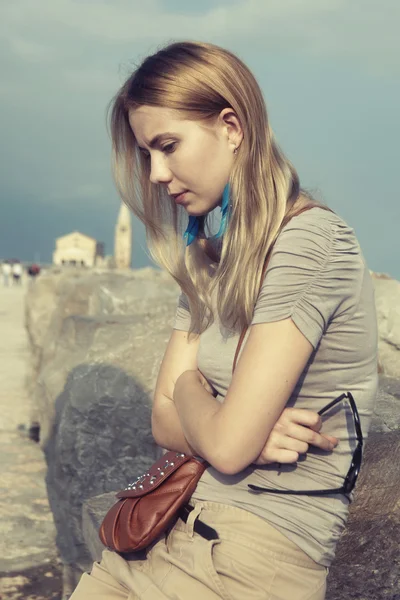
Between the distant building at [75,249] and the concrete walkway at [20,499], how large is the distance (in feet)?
206

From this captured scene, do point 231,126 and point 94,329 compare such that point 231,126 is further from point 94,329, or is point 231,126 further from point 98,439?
point 94,329

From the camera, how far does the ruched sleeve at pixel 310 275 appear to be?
5.30ft

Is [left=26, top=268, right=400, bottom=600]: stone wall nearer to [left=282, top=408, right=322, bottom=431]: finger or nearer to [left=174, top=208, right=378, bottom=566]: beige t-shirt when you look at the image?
[left=174, top=208, right=378, bottom=566]: beige t-shirt

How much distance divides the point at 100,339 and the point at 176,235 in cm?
262

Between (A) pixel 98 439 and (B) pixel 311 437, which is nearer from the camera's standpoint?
(B) pixel 311 437

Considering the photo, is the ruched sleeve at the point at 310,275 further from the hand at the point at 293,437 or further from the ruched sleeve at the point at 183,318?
the ruched sleeve at the point at 183,318

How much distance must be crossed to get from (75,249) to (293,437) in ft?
234

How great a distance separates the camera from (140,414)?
4164 millimetres

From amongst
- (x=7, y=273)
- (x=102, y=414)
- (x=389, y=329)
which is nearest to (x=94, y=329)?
(x=102, y=414)

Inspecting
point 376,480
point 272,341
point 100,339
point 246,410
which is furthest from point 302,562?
point 100,339

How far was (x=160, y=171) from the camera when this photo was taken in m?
1.92

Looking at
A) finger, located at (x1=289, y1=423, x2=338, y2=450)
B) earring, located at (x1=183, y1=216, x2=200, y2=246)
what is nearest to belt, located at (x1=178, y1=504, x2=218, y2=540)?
finger, located at (x1=289, y1=423, x2=338, y2=450)

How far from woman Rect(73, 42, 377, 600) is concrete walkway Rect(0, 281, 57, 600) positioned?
224 centimetres

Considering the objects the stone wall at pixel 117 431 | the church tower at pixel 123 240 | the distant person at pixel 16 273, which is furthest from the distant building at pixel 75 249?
the stone wall at pixel 117 431
